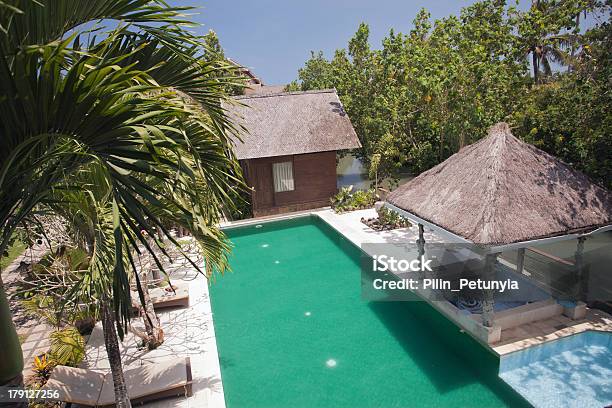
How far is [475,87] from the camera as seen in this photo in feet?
42.1

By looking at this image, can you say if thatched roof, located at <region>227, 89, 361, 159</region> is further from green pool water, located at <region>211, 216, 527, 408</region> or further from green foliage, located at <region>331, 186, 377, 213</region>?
green pool water, located at <region>211, 216, 527, 408</region>

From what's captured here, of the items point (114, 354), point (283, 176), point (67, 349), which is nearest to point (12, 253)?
point (67, 349)

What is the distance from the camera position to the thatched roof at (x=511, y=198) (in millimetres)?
7020

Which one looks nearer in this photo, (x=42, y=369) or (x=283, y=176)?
(x=42, y=369)

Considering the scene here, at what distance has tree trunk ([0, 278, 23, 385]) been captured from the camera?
298 centimetres

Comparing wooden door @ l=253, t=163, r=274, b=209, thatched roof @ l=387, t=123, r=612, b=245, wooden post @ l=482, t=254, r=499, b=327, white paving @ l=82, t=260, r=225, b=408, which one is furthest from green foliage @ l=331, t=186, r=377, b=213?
wooden post @ l=482, t=254, r=499, b=327

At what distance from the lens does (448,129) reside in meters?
14.5

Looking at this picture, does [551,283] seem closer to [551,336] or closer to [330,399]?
[551,336]

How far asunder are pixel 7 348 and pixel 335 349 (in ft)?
20.3

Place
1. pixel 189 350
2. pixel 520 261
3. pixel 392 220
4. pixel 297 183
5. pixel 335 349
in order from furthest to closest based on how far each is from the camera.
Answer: pixel 297 183 < pixel 392 220 < pixel 520 261 < pixel 335 349 < pixel 189 350

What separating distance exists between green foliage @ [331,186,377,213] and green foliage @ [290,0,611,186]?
1162 mm

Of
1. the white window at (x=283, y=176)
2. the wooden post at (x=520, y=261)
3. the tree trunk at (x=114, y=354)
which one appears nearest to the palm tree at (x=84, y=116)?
the tree trunk at (x=114, y=354)

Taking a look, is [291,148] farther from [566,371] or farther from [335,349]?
[566,371]

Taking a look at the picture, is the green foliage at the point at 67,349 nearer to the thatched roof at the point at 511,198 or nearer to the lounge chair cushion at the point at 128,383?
the lounge chair cushion at the point at 128,383
